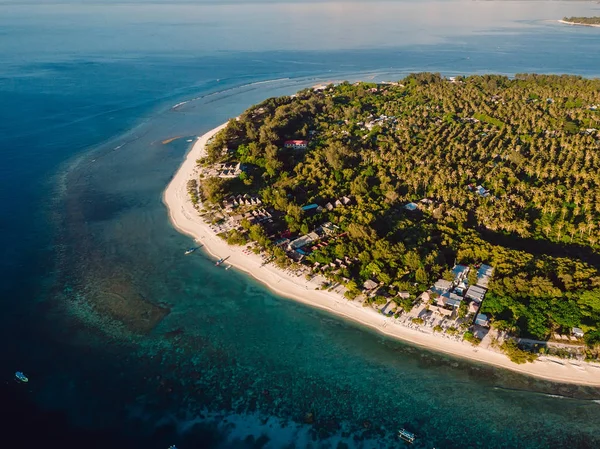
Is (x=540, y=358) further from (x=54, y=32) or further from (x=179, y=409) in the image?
(x=54, y=32)

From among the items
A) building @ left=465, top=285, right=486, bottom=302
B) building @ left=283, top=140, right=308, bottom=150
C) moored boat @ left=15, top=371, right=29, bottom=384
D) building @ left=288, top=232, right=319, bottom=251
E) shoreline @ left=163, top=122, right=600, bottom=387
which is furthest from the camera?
building @ left=283, top=140, right=308, bottom=150

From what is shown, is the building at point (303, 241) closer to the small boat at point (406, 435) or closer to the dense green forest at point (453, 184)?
the dense green forest at point (453, 184)

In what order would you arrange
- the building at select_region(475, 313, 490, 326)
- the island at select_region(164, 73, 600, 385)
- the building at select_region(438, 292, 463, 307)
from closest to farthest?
the building at select_region(475, 313, 490, 326) → the island at select_region(164, 73, 600, 385) → the building at select_region(438, 292, 463, 307)

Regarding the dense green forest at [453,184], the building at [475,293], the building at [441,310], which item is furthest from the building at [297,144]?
the building at [441,310]

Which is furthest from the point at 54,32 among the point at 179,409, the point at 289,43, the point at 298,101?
the point at 179,409

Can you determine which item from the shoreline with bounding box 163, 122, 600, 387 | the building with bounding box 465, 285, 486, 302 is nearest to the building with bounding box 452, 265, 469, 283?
the building with bounding box 465, 285, 486, 302

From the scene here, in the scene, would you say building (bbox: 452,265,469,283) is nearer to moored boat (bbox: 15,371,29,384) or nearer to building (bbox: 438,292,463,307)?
building (bbox: 438,292,463,307)
